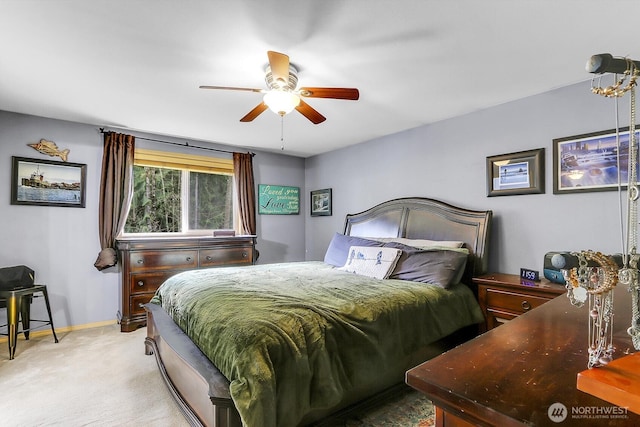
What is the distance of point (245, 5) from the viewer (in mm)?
1689

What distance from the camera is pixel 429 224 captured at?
3514mm

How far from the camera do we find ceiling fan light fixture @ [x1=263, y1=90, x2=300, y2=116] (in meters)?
2.19

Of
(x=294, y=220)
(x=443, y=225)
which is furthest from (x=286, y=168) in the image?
(x=443, y=225)

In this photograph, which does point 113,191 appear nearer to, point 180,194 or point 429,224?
point 180,194

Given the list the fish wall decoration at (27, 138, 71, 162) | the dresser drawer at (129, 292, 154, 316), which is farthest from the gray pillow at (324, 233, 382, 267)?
the fish wall decoration at (27, 138, 71, 162)

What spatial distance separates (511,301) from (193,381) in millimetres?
2406

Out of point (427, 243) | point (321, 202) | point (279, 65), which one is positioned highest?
point (279, 65)

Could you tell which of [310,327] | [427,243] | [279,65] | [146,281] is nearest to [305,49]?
[279,65]

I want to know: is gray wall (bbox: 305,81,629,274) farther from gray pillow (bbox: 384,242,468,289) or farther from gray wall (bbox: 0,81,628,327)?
gray pillow (bbox: 384,242,468,289)

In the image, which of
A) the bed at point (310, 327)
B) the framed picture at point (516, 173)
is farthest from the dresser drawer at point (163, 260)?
the framed picture at point (516, 173)

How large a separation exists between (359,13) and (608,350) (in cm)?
181

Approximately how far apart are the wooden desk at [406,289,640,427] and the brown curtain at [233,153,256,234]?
422 cm

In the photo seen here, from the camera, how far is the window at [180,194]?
13.7 ft

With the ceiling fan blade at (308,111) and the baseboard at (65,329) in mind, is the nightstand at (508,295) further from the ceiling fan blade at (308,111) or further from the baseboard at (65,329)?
the baseboard at (65,329)
